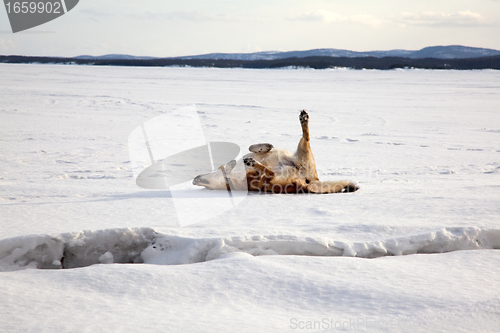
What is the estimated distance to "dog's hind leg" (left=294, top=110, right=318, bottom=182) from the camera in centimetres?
410

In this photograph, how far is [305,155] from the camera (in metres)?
4.13

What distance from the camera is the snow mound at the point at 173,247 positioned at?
2.53 meters

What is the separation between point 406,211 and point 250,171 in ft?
5.00

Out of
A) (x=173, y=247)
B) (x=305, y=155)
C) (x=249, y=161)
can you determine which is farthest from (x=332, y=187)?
(x=173, y=247)

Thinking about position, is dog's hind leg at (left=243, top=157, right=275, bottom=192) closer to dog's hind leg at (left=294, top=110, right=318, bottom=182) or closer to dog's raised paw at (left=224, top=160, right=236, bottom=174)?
dog's raised paw at (left=224, top=160, right=236, bottom=174)

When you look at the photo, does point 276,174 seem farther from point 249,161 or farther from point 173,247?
point 173,247

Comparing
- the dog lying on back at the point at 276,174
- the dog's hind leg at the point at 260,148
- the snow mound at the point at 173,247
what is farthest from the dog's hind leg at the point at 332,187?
the snow mound at the point at 173,247

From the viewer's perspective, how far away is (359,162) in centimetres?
618

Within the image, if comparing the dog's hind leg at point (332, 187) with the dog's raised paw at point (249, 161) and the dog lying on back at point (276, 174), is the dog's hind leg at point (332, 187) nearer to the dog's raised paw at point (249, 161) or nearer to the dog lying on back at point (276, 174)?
the dog lying on back at point (276, 174)

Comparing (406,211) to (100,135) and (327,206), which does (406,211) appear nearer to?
(327,206)

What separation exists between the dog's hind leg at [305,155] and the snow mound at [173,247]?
62.2 inches

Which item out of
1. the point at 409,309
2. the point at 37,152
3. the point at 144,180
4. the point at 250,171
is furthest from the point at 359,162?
the point at 37,152

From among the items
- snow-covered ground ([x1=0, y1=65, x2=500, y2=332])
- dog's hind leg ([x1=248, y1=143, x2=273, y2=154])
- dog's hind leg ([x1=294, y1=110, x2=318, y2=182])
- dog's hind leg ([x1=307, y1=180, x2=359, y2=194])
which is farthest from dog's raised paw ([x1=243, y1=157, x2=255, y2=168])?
dog's hind leg ([x1=307, y1=180, x2=359, y2=194])

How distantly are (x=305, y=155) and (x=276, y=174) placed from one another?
0.36 metres
